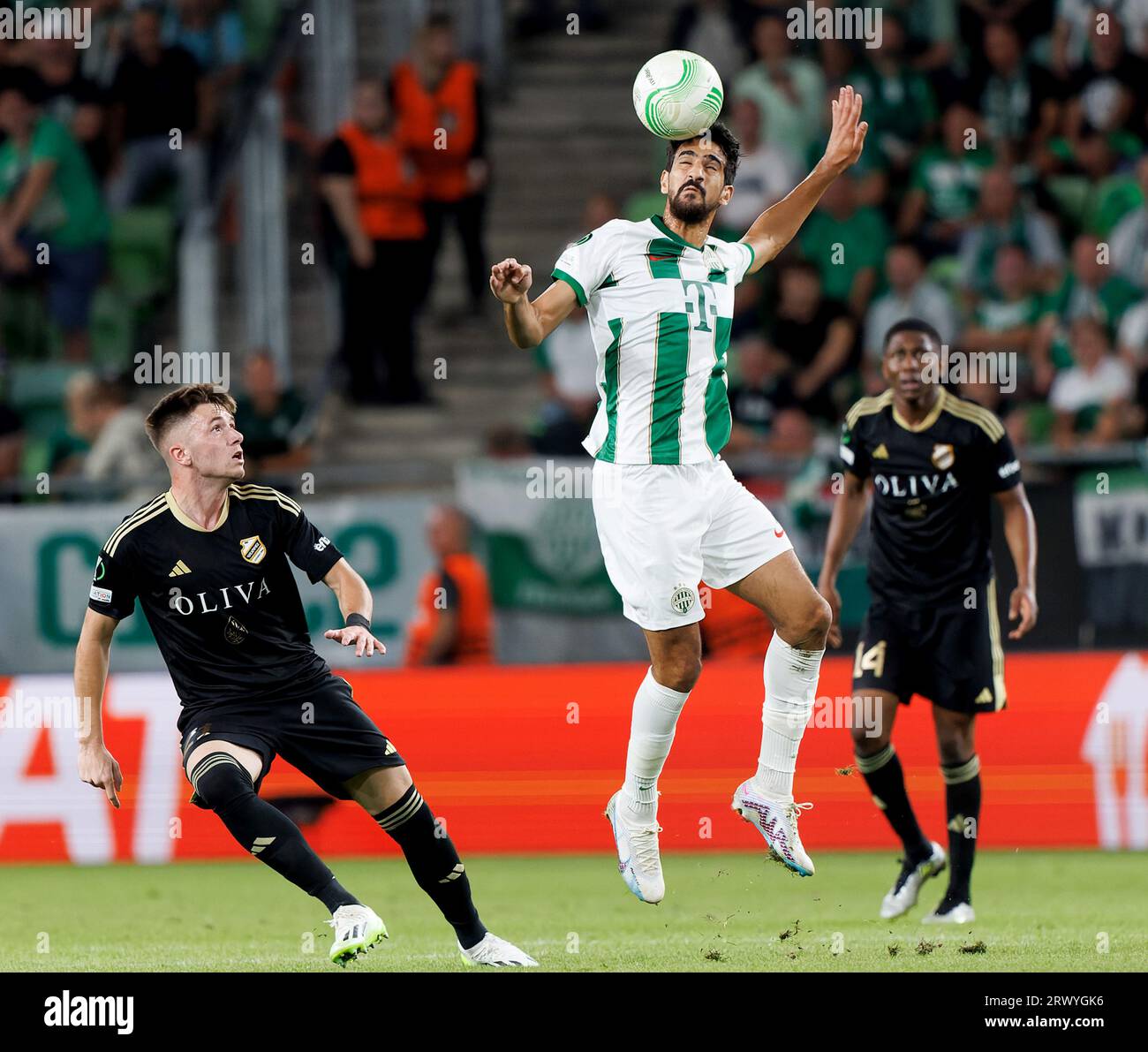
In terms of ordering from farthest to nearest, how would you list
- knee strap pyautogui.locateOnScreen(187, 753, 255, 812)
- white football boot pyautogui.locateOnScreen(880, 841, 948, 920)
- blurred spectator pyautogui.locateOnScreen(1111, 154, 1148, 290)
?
blurred spectator pyautogui.locateOnScreen(1111, 154, 1148, 290) < white football boot pyautogui.locateOnScreen(880, 841, 948, 920) < knee strap pyautogui.locateOnScreen(187, 753, 255, 812)

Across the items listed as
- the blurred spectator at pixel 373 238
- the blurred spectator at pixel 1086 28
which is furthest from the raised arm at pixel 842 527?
the blurred spectator at pixel 1086 28

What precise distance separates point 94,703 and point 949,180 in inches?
346

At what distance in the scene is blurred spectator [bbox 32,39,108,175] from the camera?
14.6 m

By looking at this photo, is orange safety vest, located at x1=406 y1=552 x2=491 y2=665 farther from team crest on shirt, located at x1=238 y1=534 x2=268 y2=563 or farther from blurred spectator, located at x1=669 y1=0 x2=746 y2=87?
blurred spectator, located at x1=669 y1=0 x2=746 y2=87

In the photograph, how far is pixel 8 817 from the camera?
11.0 m

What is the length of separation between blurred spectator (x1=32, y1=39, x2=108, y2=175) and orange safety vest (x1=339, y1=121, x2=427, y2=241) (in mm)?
1840

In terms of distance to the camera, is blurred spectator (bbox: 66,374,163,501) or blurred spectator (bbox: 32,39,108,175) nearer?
blurred spectator (bbox: 66,374,163,501)

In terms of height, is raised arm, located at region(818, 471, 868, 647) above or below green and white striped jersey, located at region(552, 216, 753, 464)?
below

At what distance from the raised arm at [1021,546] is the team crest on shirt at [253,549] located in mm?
3197

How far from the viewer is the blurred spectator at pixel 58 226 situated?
14.3 m

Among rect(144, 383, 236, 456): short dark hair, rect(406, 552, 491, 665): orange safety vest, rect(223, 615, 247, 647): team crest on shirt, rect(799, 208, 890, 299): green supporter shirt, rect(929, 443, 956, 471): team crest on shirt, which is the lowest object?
rect(406, 552, 491, 665): orange safety vest

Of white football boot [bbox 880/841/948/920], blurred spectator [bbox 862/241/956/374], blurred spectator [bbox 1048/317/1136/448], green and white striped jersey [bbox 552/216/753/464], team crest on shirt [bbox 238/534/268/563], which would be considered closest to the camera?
team crest on shirt [bbox 238/534/268/563]

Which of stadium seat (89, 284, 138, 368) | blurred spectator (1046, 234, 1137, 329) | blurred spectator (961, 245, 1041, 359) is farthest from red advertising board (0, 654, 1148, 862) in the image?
stadium seat (89, 284, 138, 368)

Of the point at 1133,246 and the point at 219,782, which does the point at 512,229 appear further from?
the point at 219,782
